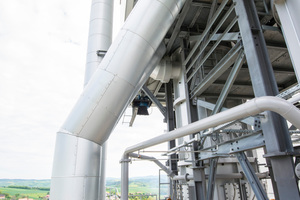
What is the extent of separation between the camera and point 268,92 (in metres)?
2.52

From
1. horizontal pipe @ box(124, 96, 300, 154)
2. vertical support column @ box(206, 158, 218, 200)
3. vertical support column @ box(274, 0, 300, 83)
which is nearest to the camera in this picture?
horizontal pipe @ box(124, 96, 300, 154)

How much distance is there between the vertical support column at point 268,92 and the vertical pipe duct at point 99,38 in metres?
3.19

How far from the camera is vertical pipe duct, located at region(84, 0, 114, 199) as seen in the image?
4.71m

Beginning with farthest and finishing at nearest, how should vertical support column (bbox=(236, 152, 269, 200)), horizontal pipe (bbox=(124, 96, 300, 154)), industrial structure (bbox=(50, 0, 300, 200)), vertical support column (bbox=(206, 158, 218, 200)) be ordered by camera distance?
vertical support column (bbox=(206, 158, 218, 200)), vertical support column (bbox=(236, 152, 269, 200)), industrial structure (bbox=(50, 0, 300, 200)), horizontal pipe (bbox=(124, 96, 300, 154))

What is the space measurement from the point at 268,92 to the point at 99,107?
7.67 feet

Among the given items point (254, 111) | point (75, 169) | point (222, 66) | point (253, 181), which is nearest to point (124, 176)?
point (75, 169)

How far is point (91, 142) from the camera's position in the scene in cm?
299

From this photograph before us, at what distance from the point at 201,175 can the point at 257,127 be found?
259 centimetres

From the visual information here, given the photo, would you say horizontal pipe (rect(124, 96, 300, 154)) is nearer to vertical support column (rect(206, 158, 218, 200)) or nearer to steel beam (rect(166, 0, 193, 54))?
vertical support column (rect(206, 158, 218, 200))

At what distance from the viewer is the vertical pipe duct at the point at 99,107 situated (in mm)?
2799

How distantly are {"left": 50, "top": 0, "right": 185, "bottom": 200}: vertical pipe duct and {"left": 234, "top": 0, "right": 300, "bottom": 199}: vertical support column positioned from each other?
51.8 inches

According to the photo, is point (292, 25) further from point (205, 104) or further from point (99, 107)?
point (205, 104)

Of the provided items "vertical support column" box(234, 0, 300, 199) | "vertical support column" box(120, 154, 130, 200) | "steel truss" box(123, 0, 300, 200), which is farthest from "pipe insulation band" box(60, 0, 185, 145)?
"vertical support column" box(234, 0, 300, 199)

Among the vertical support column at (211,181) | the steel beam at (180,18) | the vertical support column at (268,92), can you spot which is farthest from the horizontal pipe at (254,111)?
the steel beam at (180,18)
